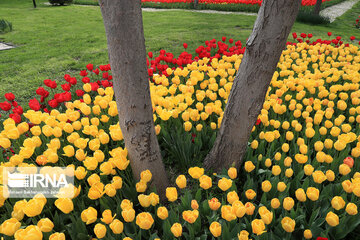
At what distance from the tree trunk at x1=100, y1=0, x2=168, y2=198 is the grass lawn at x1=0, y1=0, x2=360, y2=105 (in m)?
3.28

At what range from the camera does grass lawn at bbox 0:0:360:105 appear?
5.81m

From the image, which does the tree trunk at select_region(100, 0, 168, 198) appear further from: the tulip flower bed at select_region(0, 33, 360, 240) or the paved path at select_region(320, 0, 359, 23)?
the paved path at select_region(320, 0, 359, 23)

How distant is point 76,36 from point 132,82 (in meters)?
7.77

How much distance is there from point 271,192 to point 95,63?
5008 millimetres

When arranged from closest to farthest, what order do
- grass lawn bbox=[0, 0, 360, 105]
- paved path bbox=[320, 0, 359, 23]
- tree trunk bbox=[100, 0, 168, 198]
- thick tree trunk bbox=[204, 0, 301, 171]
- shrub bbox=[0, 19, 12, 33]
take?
tree trunk bbox=[100, 0, 168, 198] → thick tree trunk bbox=[204, 0, 301, 171] → grass lawn bbox=[0, 0, 360, 105] → shrub bbox=[0, 19, 12, 33] → paved path bbox=[320, 0, 359, 23]

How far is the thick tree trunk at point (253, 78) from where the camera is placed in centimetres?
206

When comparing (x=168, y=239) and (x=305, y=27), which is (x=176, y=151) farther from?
(x=305, y=27)

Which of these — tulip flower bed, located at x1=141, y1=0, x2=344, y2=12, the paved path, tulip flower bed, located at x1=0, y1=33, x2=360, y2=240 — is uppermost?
tulip flower bed, located at x1=141, y1=0, x2=344, y2=12

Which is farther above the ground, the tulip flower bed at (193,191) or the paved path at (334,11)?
the paved path at (334,11)

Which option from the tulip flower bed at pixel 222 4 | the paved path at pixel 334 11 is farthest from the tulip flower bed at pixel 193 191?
the paved path at pixel 334 11

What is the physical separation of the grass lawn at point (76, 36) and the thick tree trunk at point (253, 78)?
12.0 ft

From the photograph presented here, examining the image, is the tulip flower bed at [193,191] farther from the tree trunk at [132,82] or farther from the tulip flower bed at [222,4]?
the tulip flower bed at [222,4]

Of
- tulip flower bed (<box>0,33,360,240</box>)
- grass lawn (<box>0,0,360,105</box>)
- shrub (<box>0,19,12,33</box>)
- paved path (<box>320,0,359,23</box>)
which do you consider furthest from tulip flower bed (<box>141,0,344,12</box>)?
tulip flower bed (<box>0,33,360,240</box>)

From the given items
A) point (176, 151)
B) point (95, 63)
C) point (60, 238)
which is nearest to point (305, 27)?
point (95, 63)
